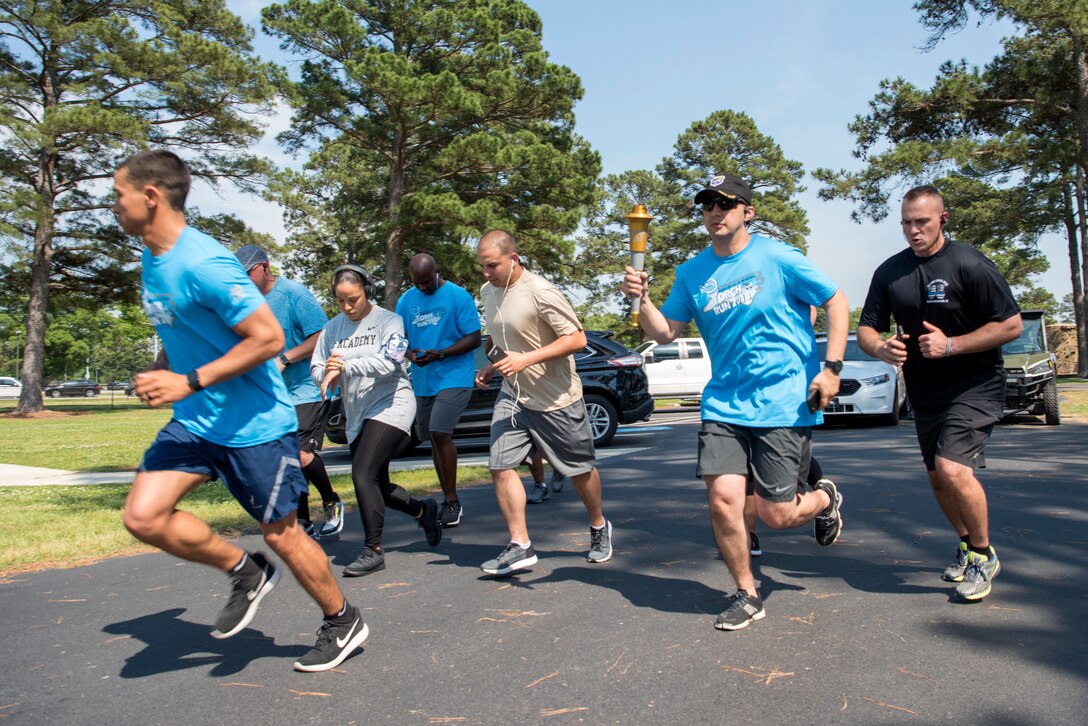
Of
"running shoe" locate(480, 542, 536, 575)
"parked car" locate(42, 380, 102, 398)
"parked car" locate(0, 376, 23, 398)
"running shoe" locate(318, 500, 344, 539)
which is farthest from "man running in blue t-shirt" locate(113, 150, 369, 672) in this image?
"parked car" locate(42, 380, 102, 398)

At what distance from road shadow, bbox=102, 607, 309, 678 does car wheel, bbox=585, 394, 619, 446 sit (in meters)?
8.26

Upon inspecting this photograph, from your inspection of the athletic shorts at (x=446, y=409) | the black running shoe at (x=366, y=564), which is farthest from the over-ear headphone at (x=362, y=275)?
the black running shoe at (x=366, y=564)

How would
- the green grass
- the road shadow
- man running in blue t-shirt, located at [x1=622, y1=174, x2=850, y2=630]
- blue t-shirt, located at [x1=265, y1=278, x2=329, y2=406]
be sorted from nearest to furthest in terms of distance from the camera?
the road shadow < man running in blue t-shirt, located at [x1=622, y1=174, x2=850, y2=630] < the green grass < blue t-shirt, located at [x1=265, y1=278, x2=329, y2=406]

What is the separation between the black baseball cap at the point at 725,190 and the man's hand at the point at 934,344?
107 cm

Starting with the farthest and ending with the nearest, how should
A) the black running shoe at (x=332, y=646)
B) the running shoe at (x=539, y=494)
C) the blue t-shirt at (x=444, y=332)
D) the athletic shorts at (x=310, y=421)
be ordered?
the running shoe at (x=539, y=494) < the blue t-shirt at (x=444, y=332) < the athletic shorts at (x=310, y=421) < the black running shoe at (x=332, y=646)

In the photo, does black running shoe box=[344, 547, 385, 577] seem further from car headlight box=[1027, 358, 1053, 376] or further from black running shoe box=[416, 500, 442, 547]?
car headlight box=[1027, 358, 1053, 376]

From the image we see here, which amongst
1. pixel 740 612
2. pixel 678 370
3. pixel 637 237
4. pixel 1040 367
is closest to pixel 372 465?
pixel 637 237

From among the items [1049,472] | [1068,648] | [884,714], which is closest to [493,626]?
[884,714]

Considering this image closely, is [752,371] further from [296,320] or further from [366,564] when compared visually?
[296,320]

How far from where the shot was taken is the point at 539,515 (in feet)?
22.4

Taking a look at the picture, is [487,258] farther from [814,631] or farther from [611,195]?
[611,195]

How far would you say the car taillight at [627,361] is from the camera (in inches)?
479

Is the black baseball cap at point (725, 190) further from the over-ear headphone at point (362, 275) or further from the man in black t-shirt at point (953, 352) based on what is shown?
the over-ear headphone at point (362, 275)

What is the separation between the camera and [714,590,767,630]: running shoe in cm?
378
